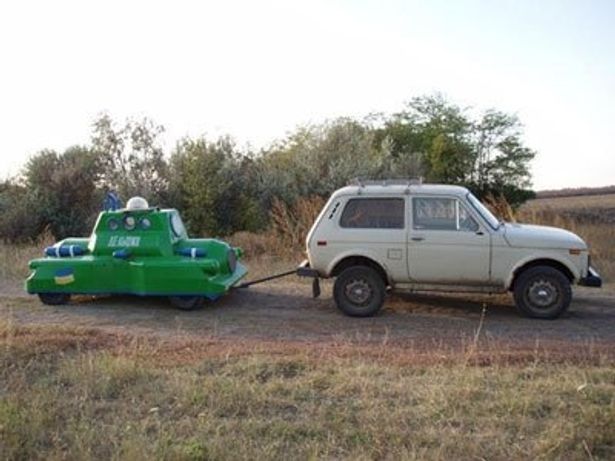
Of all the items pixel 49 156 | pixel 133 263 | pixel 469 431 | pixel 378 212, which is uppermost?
pixel 49 156

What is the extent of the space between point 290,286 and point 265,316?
266cm

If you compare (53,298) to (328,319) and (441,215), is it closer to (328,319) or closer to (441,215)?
(328,319)

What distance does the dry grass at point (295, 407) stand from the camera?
4984mm

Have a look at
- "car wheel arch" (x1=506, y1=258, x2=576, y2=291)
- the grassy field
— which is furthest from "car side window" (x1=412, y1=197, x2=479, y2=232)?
the grassy field

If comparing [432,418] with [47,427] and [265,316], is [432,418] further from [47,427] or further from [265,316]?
[265,316]

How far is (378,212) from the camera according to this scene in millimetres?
10609

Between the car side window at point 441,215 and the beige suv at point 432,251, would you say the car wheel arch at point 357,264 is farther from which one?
the car side window at point 441,215

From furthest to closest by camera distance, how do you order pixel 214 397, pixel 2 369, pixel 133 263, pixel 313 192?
pixel 313 192, pixel 133 263, pixel 2 369, pixel 214 397

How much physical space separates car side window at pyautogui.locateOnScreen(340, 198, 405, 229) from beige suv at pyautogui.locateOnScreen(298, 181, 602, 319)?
0.05 feet

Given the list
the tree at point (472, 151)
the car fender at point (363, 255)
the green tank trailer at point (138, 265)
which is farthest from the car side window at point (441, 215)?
the tree at point (472, 151)

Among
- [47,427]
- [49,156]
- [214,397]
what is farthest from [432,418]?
[49,156]

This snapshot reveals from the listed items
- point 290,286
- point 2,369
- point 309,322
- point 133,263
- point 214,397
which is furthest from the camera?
point 290,286

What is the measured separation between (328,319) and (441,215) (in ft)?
7.46

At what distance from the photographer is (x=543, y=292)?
33.2 ft
